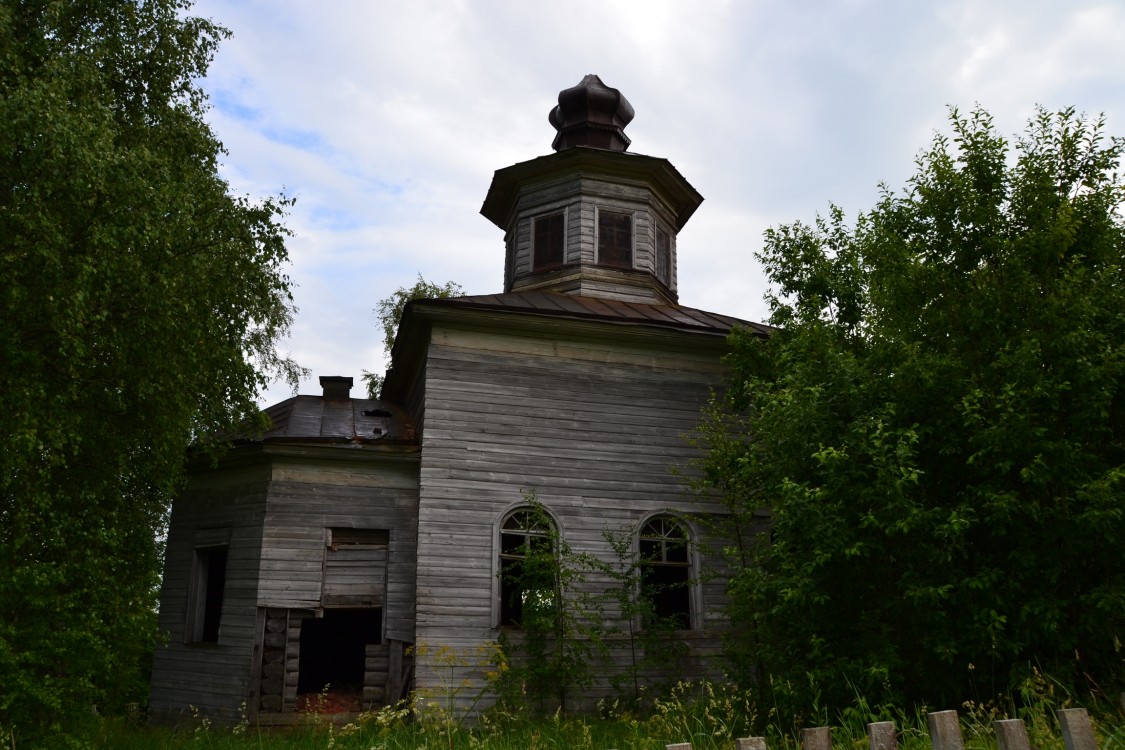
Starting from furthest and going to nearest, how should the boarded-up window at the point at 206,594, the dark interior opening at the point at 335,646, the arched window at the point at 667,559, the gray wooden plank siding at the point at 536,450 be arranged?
the dark interior opening at the point at 335,646
the boarded-up window at the point at 206,594
the arched window at the point at 667,559
the gray wooden plank siding at the point at 536,450

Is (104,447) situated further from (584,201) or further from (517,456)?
(584,201)

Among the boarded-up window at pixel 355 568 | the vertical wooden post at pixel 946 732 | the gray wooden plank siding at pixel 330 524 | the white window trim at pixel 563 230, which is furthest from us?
the white window trim at pixel 563 230

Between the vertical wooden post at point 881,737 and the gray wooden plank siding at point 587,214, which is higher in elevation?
the gray wooden plank siding at point 587,214

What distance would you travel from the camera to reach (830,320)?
12391 millimetres

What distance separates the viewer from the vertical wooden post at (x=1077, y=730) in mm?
3498

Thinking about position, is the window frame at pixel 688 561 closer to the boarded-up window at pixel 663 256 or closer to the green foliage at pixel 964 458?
the green foliage at pixel 964 458

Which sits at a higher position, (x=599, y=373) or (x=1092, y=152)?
(x=1092, y=152)

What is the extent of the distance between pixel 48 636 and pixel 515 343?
7.24 metres

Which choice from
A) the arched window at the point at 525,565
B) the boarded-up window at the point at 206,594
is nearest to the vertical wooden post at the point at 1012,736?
the arched window at the point at 525,565

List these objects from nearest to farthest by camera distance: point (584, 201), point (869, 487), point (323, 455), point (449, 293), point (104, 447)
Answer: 1. point (869, 487)
2. point (104, 447)
3. point (323, 455)
4. point (584, 201)
5. point (449, 293)

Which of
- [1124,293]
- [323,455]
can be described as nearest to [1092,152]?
[1124,293]

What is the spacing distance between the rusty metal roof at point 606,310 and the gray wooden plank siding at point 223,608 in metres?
4.39

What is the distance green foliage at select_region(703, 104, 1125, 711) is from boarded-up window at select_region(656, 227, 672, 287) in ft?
25.7

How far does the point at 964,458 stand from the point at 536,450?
21.0 ft
